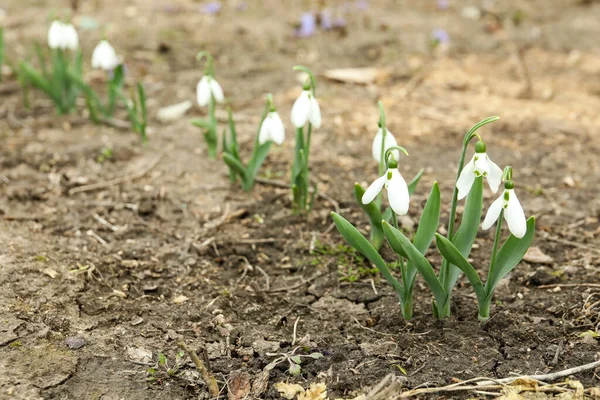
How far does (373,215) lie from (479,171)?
63 centimetres

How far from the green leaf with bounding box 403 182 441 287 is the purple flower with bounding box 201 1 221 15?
3754mm

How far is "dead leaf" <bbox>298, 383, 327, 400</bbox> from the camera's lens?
2.03m

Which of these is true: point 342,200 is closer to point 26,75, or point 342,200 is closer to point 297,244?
point 297,244

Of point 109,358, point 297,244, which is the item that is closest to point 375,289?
point 297,244

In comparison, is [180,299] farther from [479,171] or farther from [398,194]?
[479,171]

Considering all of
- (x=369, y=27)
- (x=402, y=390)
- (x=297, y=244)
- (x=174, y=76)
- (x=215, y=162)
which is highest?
(x=369, y=27)

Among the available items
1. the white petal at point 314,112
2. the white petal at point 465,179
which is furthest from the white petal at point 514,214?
the white petal at point 314,112

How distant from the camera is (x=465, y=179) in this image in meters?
2.06

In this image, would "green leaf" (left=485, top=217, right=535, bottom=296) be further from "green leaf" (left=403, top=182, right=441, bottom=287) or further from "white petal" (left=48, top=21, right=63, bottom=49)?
"white petal" (left=48, top=21, right=63, bottom=49)

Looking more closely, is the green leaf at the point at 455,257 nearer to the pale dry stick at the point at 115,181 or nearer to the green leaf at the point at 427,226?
the green leaf at the point at 427,226

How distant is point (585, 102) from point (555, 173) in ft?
3.31

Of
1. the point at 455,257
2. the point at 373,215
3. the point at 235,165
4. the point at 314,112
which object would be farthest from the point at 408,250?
the point at 235,165

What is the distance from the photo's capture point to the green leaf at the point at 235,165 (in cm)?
305

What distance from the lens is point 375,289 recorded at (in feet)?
8.60
